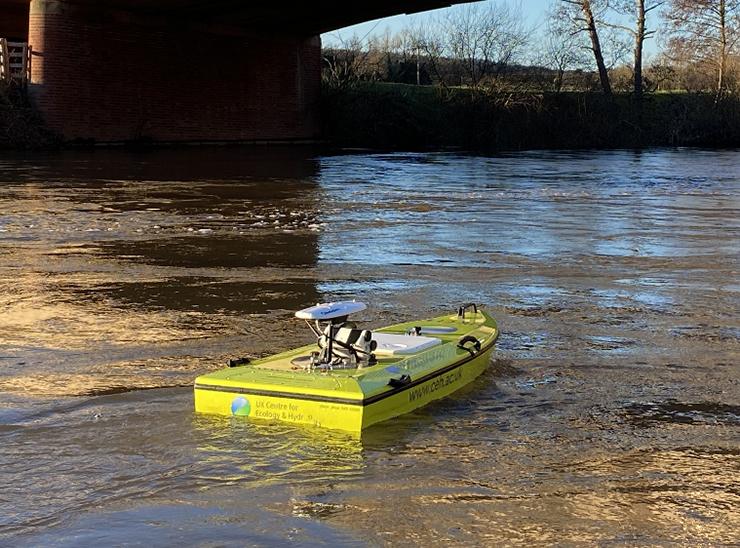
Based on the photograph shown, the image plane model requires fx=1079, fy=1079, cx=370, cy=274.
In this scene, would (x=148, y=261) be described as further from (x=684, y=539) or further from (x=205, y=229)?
(x=684, y=539)

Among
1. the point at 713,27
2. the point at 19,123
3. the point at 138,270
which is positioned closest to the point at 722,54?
the point at 713,27

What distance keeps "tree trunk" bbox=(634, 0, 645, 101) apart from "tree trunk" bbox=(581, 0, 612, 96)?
1269 millimetres

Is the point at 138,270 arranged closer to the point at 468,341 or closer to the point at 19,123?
the point at 468,341

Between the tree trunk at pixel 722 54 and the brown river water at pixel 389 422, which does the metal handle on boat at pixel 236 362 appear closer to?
the brown river water at pixel 389 422

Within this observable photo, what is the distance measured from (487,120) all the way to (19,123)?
63.7ft

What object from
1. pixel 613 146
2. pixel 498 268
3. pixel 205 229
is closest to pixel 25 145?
pixel 205 229

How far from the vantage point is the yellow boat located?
5484 mm

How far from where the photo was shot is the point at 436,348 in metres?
6.39

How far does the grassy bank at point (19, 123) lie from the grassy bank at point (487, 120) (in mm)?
13624

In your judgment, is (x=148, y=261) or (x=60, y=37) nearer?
(x=148, y=261)

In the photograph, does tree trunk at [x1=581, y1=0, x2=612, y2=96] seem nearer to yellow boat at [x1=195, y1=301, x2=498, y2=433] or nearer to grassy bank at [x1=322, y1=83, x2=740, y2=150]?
grassy bank at [x1=322, y1=83, x2=740, y2=150]

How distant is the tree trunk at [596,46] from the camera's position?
4756 cm

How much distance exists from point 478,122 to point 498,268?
32.6m

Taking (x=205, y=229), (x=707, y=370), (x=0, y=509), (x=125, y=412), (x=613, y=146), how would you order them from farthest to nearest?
(x=613, y=146) → (x=205, y=229) → (x=707, y=370) → (x=125, y=412) → (x=0, y=509)
